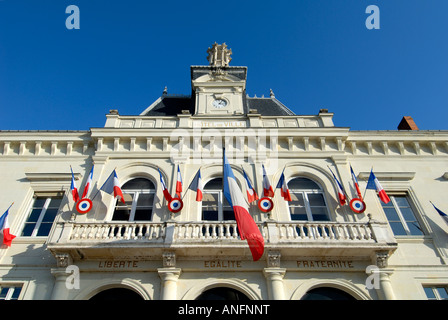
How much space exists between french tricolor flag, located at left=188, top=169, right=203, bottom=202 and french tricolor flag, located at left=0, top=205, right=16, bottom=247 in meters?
6.28

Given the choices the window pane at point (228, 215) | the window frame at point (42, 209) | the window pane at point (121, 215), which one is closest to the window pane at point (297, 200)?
the window pane at point (228, 215)

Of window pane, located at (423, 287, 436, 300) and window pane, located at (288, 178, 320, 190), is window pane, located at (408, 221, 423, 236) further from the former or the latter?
window pane, located at (288, 178, 320, 190)

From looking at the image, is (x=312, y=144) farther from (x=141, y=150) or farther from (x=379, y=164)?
(x=141, y=150)

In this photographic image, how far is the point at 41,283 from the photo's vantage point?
10430mm

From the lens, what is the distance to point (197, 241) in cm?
1038

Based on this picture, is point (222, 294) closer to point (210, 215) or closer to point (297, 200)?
point (210, 215)

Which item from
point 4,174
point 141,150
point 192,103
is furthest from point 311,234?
point 4,174

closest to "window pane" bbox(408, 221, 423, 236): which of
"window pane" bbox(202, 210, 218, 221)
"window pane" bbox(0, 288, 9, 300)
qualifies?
"window pane" bbox(202, 210, 218, 221)

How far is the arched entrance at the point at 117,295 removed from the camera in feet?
33.7

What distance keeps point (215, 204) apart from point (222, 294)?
3609 millimetres

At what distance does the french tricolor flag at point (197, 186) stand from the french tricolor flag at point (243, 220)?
1.34 m

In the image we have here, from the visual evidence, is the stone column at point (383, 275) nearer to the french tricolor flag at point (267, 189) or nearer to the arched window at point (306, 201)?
the arched window at point (306, 201)

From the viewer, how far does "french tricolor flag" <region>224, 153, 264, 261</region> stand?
30.7 ft
